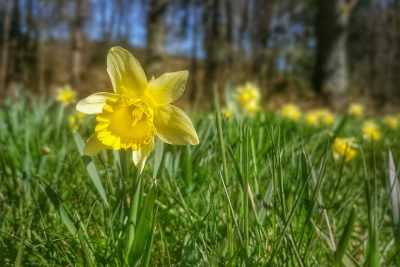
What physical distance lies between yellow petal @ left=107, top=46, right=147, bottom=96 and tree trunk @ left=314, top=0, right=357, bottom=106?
27.3 feet

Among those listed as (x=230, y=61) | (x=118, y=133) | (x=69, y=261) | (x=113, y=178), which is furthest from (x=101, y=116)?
(x=230, y=61)

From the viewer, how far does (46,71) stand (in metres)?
16.6

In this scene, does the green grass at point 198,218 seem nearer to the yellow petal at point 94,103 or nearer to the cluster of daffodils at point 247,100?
the yellow petal at point 94,103

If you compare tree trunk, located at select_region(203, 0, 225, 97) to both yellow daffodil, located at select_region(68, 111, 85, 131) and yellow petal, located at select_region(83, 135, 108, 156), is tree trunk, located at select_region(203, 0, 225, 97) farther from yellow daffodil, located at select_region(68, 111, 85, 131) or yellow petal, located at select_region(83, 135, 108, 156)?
yellow petal, located at select_region(83, 135, 108, 156)

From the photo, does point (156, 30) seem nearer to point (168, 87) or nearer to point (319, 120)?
point (319, 120)

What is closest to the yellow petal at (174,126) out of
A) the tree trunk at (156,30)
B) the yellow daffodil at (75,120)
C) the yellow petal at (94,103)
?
the yellow petal at (94,103)

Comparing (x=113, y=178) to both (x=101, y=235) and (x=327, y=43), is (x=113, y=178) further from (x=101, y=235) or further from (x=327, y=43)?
(x=327, y=43)

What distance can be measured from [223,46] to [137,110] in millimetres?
11416

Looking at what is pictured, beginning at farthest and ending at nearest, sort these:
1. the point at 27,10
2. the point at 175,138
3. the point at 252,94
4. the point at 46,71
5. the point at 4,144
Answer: the point at 46,71
the point at 27,10
the point at 252,94
the point at 4,144
the point at 175,138

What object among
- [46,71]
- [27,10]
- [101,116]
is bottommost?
[46,71]

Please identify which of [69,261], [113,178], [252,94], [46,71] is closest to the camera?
[69,261]

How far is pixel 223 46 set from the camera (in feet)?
39.6

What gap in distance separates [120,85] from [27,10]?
1540 centimetres

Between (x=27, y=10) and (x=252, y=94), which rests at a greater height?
(x=27, y=10)
